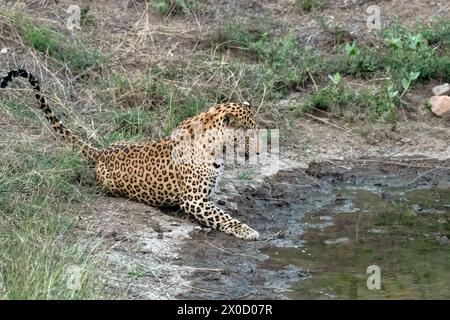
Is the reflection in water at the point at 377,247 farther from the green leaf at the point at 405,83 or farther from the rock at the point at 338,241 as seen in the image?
the green leaf at the point at 405,83

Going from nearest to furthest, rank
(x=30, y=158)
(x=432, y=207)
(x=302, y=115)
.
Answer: (x=30, y=158) → (x=432, y=207) → (x=302, y=115)

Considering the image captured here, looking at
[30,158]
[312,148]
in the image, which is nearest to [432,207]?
[312,148]

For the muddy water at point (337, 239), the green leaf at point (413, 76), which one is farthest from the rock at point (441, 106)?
the muddy water at point (337, 239)

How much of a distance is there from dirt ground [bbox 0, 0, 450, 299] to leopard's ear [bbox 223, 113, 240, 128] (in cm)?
93

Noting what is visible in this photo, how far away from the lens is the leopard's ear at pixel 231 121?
9.84 metres

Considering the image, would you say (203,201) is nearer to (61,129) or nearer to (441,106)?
(61,129)

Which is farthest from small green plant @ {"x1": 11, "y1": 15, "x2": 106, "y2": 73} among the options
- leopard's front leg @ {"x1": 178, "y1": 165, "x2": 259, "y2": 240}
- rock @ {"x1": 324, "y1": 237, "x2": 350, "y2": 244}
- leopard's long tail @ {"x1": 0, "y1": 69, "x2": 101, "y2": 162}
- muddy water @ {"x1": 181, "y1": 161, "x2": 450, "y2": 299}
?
rock @ {"x1": 324, "y1": 237, "x2": 350, "y2": 244}

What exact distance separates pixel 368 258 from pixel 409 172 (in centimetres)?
276

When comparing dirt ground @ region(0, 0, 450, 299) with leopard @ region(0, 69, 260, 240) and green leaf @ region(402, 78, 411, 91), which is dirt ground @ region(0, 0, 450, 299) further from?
green leaf @ region(402, 78, 411, 91)

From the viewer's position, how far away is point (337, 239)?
32.5ft

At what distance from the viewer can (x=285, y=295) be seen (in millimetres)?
8477

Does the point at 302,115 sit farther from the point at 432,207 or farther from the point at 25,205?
the point at 25,205

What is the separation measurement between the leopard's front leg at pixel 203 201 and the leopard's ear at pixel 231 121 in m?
0.42

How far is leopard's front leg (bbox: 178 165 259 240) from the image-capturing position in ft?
32.2
